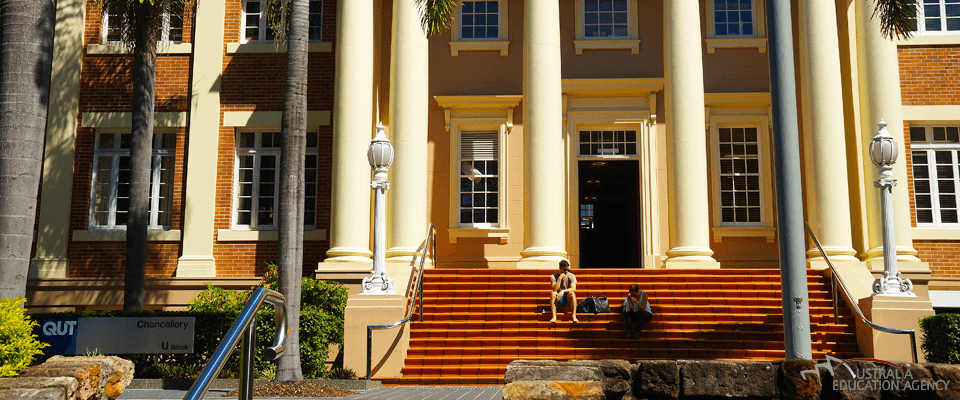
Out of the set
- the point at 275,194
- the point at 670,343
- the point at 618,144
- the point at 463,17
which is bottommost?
the point at 670,343

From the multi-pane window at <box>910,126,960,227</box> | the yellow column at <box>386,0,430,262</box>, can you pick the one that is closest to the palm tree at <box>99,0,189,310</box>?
the yellow column at <box>386,0,430,262</box>

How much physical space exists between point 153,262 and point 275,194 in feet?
10.1

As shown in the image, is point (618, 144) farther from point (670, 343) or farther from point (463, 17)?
point (670, 343)

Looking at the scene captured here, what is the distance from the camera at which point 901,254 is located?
17.0m

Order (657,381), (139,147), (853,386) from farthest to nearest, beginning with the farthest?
(139,147) < (657,381) < (853,386)

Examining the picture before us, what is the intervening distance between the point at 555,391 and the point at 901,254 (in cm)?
1336

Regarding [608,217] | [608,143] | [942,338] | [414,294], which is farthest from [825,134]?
[414,294]

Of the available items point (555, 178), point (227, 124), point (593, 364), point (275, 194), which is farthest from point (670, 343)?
Result: point (227, 124)

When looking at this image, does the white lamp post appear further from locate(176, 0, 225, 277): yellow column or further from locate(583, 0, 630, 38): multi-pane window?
locate(583, 0, 630, 38): multi-pane window

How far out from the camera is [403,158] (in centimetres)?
1730

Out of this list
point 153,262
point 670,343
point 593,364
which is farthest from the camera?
point 153,262

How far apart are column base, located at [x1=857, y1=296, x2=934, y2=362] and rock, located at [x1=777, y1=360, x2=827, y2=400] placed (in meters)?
8.47

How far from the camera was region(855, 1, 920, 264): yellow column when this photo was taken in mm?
17250

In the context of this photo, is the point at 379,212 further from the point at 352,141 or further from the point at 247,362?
the point at 247,362
